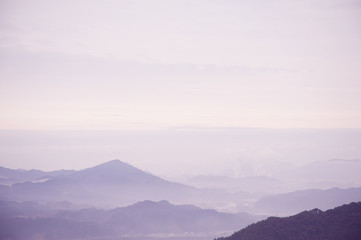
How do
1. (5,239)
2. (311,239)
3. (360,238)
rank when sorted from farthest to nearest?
(5,239) < (311,239) < (360,238)

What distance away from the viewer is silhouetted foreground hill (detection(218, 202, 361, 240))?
279ft

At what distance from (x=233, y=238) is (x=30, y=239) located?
130 meters

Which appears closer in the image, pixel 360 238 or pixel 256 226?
pixel 360 238

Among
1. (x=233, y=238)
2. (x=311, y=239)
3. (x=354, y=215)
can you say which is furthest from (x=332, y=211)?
(x=233, y=238)

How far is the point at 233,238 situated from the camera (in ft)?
299

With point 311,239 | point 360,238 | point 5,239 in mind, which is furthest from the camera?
point 5,239

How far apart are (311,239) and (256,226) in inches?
414

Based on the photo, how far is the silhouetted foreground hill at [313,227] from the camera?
3346 inches

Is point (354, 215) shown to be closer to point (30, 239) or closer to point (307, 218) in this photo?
point (307, 218)

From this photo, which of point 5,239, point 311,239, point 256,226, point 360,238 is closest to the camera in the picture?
point 360,238

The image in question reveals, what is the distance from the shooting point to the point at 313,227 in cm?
8862

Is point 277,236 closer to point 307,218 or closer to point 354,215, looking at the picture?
point 307,218

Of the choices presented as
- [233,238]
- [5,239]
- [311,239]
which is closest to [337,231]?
[311,239]

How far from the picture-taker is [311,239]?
279 ft
